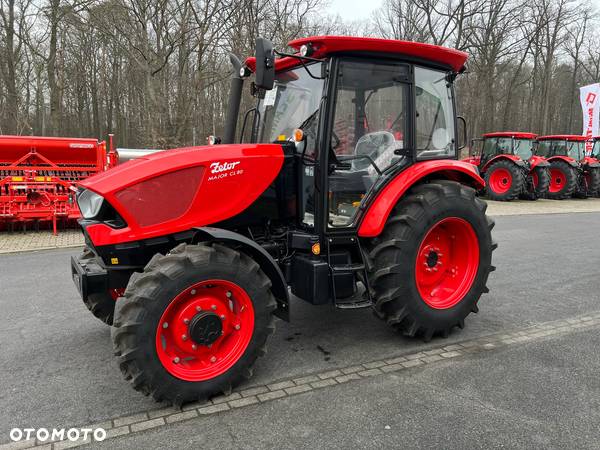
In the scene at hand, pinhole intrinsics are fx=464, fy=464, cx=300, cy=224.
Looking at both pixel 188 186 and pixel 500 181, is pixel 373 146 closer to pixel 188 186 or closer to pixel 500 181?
pixel 188 186

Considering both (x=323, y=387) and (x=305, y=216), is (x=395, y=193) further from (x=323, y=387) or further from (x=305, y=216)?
(x=323, y=387)

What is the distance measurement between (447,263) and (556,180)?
52.0ft

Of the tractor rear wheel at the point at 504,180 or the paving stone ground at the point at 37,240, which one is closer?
the paving stone ground at the point at 37,240

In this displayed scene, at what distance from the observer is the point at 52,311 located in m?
4.56

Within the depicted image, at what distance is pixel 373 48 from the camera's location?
133 inches

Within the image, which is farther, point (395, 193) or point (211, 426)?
point (395, 193)

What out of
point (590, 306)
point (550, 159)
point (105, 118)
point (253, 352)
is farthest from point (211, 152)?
point (105, 118)

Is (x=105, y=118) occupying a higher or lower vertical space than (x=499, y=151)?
higher

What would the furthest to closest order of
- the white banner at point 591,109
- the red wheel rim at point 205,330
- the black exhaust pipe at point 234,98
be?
the white banner at point 591,109 → the black exhaust pipe at point 234,98 → the red wheel rim at point 205,330

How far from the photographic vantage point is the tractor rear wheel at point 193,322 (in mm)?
2672

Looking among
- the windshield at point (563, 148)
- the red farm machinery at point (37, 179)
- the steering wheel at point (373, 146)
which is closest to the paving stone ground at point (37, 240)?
the red farm machinery at point (37, 179)

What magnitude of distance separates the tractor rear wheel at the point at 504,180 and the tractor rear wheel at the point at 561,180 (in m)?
2.23

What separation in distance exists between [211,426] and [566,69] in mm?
47366

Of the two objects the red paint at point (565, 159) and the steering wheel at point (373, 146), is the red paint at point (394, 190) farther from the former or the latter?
the red paint at point (565, 159)
